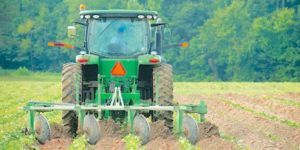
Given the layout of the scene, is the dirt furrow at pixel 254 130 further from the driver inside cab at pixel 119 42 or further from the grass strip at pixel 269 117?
the driver inside cab at pixel 119 42

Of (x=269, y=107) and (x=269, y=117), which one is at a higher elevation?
(x=269, y=117)

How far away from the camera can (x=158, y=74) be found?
53.1 feet

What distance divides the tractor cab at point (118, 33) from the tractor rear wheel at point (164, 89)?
3.11ft

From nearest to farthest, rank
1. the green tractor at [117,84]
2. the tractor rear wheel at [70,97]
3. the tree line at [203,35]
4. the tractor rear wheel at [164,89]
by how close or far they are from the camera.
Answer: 1. the green tractor at [117,84]
2. the tractor rear wheel at [164,89]
3. the tractor rear wheel at [70,97]
4. the tree line at [203,35]

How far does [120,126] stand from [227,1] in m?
62.0

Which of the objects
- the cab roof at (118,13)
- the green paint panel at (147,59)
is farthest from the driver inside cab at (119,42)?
the green paint panel at (147,59)

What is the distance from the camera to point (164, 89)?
15969 mm

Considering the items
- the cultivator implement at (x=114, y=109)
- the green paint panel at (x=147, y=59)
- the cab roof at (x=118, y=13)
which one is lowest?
the cultivator implement at (x=114, y=109)

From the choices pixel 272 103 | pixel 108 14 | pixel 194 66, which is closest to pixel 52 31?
pixel 194 66

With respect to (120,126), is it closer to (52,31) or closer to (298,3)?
(298,3)

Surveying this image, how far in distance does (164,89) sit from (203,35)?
58274mm

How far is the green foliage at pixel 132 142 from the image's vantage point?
545 inches

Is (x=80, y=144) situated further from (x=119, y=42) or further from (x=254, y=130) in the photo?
(x=254, y=130)

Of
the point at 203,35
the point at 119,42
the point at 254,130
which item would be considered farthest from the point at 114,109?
the point at 203,35
